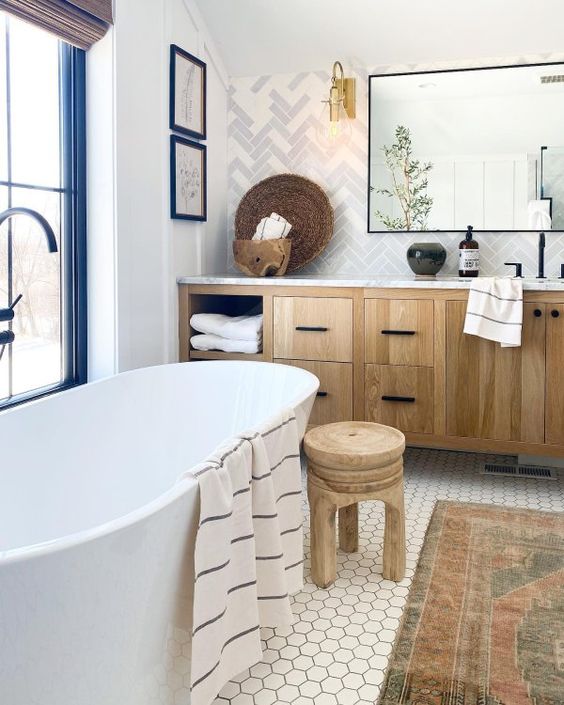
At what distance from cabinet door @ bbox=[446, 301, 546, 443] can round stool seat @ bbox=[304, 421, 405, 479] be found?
2.83ft

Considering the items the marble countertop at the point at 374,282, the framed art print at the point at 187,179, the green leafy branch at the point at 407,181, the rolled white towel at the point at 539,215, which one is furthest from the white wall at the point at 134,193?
the rolled white towel at the point at 539,215

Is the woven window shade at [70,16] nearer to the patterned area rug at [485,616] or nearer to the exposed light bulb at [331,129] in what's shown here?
the exposed light bulb at [331,129]

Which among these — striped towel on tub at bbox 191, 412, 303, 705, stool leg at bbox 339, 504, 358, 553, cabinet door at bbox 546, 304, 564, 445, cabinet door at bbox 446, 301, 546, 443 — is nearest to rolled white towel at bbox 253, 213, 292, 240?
cabinet door at bbox 446, 301, 546, 443

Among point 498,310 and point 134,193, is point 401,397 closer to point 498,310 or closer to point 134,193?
point 498,310

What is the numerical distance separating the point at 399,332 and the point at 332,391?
1.41 ft

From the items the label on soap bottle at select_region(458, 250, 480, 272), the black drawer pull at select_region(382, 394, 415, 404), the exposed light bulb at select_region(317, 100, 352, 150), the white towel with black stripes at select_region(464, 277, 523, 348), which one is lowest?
the black drawer pull at select_region(382, 394, 415, 404)

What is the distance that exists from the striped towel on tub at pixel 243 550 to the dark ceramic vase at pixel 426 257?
1836 millimetres

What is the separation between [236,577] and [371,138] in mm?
2823

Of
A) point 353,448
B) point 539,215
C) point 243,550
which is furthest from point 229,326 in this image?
point 243,550

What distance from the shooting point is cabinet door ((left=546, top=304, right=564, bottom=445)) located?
3.25 meters

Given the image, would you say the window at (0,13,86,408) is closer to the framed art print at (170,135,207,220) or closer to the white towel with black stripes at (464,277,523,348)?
the framed art print at (170,135,207,220)

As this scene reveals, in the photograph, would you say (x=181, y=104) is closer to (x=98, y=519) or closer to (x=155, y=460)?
(x=155, y=460)

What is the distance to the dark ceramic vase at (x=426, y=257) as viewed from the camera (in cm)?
377

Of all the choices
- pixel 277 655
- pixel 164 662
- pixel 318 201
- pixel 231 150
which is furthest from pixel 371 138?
pixel 164 662
